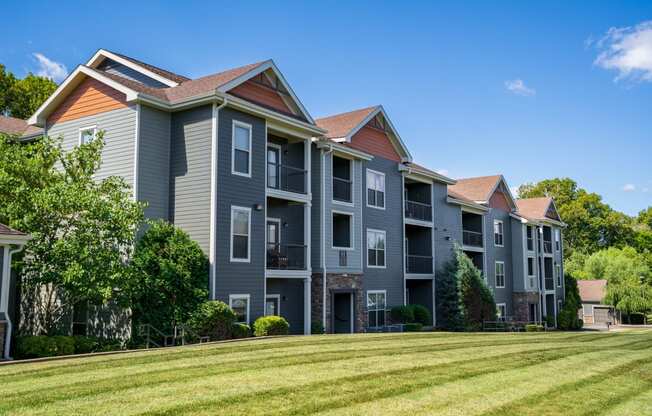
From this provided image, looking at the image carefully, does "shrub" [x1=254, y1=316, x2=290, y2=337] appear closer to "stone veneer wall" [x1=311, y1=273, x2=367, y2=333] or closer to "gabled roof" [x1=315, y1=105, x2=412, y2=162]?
"stone veneer wall" [x1=311, y1=273, x2=367, y2=333]

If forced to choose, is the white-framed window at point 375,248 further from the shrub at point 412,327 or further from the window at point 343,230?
the shrub at point 412,327

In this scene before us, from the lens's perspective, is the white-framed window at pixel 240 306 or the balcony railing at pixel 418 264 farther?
the balcony railing at pixel 418 264

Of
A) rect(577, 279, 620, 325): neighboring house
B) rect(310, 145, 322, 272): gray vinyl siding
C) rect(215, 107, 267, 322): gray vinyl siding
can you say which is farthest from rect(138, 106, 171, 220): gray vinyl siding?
rect(577, 279, 620, 325): neighboring house

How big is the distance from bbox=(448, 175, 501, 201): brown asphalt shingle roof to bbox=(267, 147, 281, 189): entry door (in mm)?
19766

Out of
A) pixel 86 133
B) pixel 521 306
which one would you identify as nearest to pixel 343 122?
pixel 86 133

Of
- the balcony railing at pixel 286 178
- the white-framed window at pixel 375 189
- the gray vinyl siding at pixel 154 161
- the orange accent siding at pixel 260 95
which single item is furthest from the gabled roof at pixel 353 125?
the gray vinyl siding at pixel 154 161

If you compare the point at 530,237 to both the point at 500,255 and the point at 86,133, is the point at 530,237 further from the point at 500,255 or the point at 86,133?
the point at 86,133

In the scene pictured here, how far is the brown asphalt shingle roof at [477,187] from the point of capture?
40.9 metres

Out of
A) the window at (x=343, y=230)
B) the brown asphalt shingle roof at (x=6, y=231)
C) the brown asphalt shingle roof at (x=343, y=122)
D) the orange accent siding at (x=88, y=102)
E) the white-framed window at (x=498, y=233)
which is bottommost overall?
the brown asphalt shingle roof at (x=6, y=231)

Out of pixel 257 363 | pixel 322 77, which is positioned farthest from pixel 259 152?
pixel 257 363

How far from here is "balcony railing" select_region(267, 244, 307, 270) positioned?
76.1 ft

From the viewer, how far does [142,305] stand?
18.5 metres

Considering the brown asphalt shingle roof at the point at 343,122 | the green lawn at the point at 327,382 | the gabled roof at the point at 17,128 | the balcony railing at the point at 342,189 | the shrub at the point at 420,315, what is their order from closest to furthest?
the green lawn at the point at 327,382, the gabled roof at the point at 17,128, the balcony railing at the point at 342,189, the brown asphalt shingle roof at the point at 343,122, the shrub at the point at 420,315

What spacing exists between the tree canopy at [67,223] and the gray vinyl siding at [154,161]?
51.9 inches
